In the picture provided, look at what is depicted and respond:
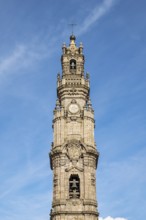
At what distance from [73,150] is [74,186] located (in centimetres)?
433

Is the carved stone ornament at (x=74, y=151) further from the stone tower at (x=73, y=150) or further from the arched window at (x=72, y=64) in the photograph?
the arched window at (x=72, y=64)

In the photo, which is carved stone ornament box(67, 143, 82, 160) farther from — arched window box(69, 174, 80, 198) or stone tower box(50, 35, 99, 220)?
arched window box(69, 174, 80, 198)

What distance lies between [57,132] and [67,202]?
8.87 metres

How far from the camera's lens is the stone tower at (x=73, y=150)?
54406mm

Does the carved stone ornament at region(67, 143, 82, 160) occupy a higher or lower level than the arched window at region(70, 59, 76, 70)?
lower

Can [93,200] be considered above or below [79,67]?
below

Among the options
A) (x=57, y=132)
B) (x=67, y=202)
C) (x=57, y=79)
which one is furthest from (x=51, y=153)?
(x=57, y=79)

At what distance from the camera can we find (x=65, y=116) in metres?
60.2

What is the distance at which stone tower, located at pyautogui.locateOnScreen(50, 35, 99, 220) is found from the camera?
178 feet

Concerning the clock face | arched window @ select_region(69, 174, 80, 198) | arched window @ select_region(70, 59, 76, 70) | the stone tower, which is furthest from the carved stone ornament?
arched window @ select_region(70, 59, 76, 70)

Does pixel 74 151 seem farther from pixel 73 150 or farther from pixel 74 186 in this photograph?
pixel 74 186

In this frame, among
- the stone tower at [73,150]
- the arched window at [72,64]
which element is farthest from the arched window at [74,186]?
the arched window at [72,64]

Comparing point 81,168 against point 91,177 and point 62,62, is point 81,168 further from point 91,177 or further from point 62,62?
point 62,62

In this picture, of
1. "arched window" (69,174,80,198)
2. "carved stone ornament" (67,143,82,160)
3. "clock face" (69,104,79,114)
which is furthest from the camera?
"clock face" (69,104,79,114)
